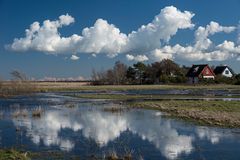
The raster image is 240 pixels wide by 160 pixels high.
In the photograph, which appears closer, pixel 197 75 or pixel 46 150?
pixel 46 150

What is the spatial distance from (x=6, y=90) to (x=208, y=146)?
2409 inches

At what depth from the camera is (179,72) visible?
11131 cm

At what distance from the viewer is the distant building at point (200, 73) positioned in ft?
340

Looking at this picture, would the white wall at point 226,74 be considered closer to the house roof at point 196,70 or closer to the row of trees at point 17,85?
the house roof at point 196,70

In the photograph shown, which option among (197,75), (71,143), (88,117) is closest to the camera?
(71,143)

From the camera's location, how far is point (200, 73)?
104m

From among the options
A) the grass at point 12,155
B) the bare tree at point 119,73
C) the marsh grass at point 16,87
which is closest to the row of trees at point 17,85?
the marsh grass at point 16,87

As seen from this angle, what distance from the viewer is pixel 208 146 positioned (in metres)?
18.3

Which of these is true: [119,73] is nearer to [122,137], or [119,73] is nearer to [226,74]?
[226,74]

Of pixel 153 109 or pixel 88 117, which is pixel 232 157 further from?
pixel 153 109

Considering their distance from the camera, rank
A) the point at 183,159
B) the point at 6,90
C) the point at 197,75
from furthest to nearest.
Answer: the point at 197,75 < the point at 6,90 < the point at 183,159

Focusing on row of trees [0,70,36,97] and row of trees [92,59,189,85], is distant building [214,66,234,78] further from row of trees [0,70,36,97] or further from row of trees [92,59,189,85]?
row of trees [0,70,36,97]

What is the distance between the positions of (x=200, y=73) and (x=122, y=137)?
85423mm

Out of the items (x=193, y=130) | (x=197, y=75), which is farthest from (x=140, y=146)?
(x=197, y=75)
